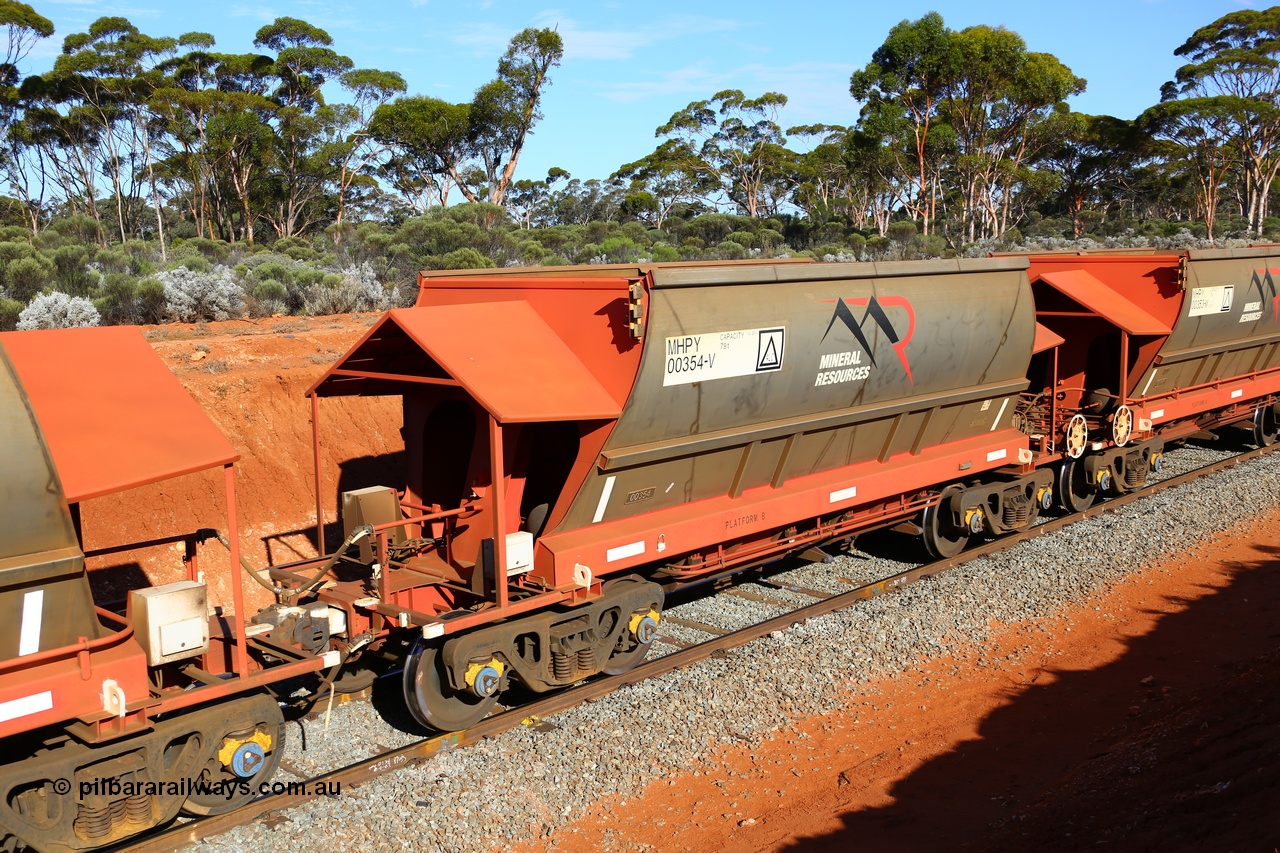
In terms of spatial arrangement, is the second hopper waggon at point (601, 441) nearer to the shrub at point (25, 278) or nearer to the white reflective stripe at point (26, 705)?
the white reflective stripe at point (26, 705)

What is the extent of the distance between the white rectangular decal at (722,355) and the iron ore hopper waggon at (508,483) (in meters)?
0.03

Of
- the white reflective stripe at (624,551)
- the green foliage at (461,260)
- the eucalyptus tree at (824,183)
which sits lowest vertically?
the white reflective stripe at (624,551)

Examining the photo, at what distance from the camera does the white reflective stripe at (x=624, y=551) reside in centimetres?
805

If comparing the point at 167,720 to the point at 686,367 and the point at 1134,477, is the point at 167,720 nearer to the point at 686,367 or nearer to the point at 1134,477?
the point at 686,367

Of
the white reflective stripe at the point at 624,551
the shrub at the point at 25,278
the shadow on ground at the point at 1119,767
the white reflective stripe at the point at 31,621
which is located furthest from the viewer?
the shrub at the point at 25,278

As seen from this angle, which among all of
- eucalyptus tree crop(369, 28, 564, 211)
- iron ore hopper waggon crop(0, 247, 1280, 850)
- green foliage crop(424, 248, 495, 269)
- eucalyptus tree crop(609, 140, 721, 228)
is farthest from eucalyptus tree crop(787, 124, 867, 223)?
iron ore hopper waggon crop(0, 247, 1280, 850)

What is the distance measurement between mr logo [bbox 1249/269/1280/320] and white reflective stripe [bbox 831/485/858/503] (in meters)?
9.20

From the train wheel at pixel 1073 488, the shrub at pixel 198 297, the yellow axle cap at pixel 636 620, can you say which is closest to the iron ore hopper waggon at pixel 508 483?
the yellow axle cap at pixel 636 620

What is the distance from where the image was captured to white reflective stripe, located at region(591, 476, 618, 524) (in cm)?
794

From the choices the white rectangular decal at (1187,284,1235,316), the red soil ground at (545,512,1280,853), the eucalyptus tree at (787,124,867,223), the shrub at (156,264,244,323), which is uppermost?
the eucalyptus tree at (787,124,867,223)

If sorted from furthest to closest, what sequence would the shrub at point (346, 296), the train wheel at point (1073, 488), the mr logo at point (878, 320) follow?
the shrub at point (346, 296), the train wheel at point (1073, 488), the mr logo at point (878, 320)

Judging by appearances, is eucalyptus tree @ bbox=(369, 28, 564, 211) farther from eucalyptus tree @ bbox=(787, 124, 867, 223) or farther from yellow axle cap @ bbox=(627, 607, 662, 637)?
yellow axle cap @ bbox=(627, 607, 662, 637)

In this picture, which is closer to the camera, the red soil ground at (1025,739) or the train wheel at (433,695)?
the red soil ground at (1025,739)

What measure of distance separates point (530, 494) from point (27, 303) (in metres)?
13.9
